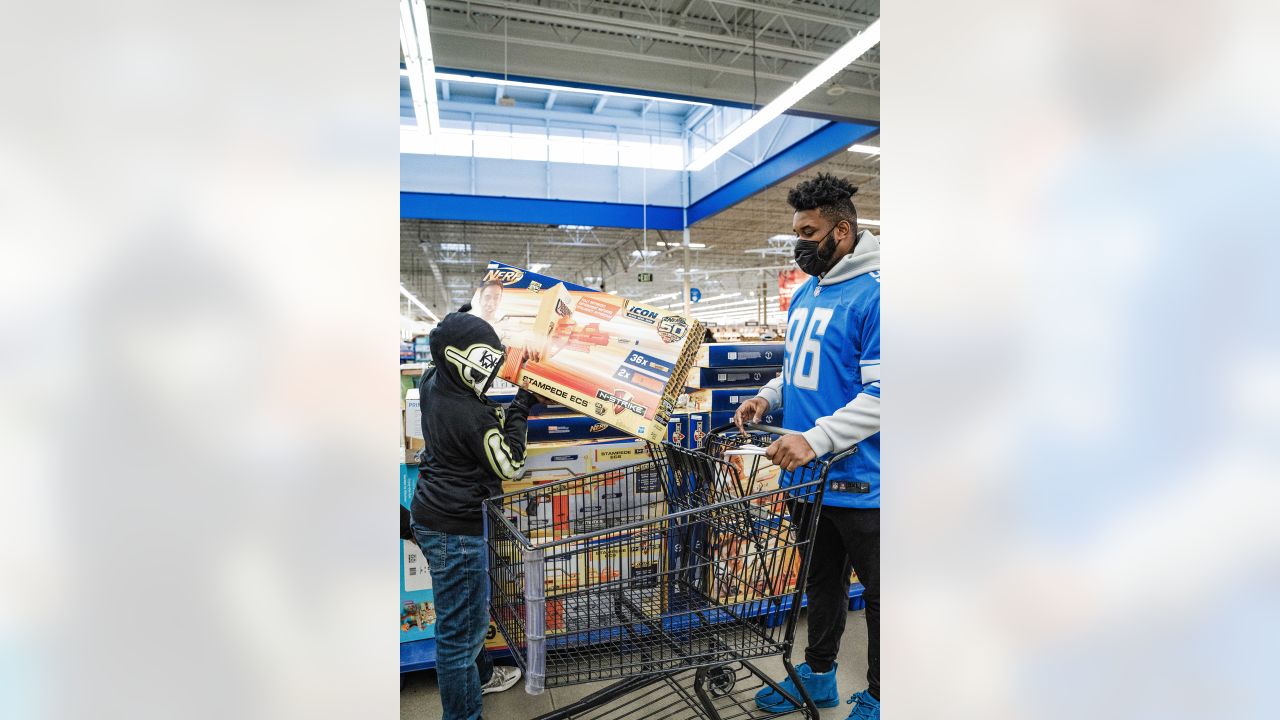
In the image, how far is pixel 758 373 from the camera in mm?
3656

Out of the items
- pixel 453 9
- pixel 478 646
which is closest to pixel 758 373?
pixel 478 646

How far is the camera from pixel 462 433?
220cm

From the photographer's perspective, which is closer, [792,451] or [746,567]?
[792,451]

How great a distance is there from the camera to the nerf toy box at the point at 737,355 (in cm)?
354

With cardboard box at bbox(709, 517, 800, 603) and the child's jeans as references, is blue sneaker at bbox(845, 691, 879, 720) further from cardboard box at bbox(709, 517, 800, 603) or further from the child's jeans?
the child's jeans

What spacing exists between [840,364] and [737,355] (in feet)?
4.69

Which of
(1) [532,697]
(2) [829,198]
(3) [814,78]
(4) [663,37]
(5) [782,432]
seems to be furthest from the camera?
(4) [663,37]

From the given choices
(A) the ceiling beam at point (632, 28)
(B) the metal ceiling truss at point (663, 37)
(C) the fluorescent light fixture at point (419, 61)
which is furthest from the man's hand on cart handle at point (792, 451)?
(B) the metal ceiling truss at point (663, 37)

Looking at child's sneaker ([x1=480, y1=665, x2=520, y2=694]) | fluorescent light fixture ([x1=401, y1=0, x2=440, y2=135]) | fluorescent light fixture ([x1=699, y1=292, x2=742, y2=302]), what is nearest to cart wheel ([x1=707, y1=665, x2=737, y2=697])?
child's sneaker ([x1=480, y1=665, x2=520, y2=694])

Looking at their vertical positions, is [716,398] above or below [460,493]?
above

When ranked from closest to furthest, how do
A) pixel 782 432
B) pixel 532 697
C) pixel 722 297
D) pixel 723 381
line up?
pixel 782 432 → pixel 532 697 → pixel 723 381 → pixel 722 297

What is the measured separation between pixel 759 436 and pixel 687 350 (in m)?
0.46
